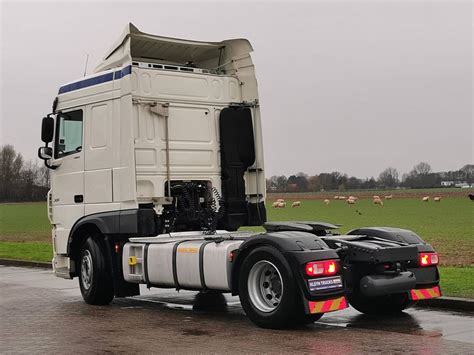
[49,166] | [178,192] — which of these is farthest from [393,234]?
[49,166]

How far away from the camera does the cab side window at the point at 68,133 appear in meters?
12.6

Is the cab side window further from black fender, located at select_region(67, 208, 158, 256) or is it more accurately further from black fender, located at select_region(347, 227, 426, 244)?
black fender, located at select_region(347, 227, 426, 244)

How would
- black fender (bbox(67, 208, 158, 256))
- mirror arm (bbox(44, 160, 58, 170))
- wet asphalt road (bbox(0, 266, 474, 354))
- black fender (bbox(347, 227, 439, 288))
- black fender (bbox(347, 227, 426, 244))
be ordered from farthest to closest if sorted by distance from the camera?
mirror arm (bbox(44, 160, 58, 170)) → black fender (bbox(67, 208, 158, 256)) → black fender (bbox(347, 227, 426, 244)) → black fender (bbox(347, 227, 439, 288)) → wet asphalt road (bbox(0, 266, 474, 354))

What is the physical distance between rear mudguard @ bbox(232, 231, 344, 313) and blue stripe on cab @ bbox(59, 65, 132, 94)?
3.86 meters

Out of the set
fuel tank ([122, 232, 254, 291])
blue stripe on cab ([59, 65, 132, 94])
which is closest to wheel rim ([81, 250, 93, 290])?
fuel tank ([122, 232, 254, 291])

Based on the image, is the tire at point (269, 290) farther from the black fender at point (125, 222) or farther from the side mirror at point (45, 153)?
the side mirror at point (45, 153)

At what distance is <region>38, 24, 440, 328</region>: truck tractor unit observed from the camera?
931cm

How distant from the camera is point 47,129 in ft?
42.3

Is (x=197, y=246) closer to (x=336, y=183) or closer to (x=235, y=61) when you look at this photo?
(x=235, y=61)

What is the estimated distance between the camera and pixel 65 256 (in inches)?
504

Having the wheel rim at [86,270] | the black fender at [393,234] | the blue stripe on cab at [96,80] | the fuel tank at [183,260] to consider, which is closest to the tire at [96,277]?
the wheel rim at [86,270]

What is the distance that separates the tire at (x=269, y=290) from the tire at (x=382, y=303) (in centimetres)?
141

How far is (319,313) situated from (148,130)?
457 cm

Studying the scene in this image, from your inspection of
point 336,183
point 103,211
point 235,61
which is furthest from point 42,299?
point 336,183
